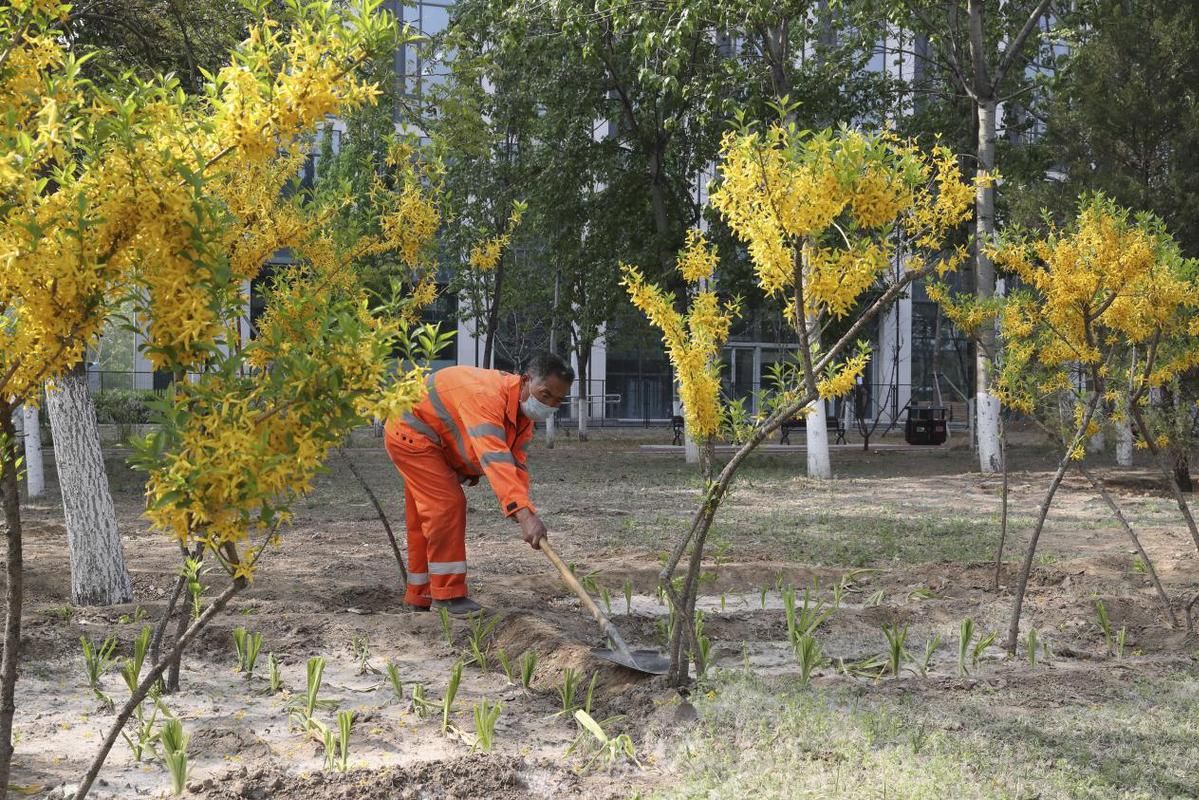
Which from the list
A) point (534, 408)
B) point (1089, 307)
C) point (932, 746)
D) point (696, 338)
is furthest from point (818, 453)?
point (932, 746)

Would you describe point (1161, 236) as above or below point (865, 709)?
above

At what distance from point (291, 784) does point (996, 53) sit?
58.7 feet

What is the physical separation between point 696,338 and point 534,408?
1148 millimetres

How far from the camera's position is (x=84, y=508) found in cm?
602

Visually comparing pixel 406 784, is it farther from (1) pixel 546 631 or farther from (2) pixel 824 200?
(2) pixel 824 200

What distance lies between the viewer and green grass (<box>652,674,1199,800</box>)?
3336 millimetres

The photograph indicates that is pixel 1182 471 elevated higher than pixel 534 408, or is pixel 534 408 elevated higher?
pixel 534 408

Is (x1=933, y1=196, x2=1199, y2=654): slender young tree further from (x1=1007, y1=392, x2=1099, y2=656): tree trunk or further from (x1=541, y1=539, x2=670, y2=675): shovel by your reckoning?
(x1=541, y1=539, x2=670, y2=675): shovel

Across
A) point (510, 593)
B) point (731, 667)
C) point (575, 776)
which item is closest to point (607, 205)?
point (510, 593)

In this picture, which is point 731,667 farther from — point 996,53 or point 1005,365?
point 996,53

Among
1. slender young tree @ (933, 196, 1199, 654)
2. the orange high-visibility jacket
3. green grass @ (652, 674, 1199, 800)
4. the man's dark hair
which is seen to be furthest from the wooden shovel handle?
slender young tree @ (933, 196, 1199, 654)

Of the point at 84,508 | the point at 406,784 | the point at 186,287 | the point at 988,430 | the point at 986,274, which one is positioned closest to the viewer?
the point at 186,287

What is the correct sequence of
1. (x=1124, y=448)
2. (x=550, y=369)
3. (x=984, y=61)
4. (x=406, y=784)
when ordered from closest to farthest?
(x=406, y=784), (x=550, y=369), (x=984, y=61), (x=1124, y=448)

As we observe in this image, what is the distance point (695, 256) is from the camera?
193 inches
